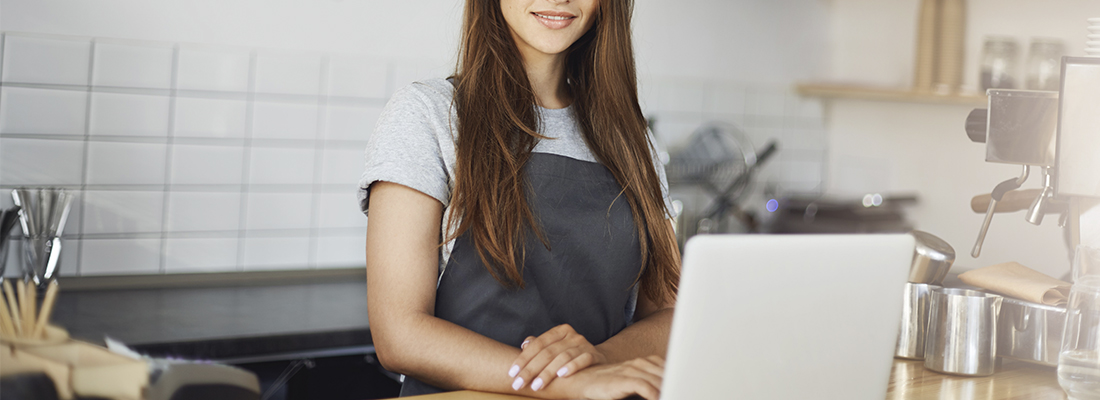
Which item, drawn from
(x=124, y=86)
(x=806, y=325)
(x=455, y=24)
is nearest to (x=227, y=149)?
(x=124, y=86)

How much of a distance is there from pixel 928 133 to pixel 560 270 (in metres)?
2.00

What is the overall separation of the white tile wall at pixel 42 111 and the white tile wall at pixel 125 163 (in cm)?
6

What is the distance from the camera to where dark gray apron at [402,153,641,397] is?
102cm

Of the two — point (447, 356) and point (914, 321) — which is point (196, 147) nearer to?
point (447, 356)

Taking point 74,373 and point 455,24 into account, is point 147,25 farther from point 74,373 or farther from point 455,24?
point 74,373

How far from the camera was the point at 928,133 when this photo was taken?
266 centimetres

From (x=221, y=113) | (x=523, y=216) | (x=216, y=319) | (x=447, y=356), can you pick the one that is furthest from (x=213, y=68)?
(x=447, y=356)

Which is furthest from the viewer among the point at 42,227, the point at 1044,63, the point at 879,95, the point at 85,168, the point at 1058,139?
the point at 879,95

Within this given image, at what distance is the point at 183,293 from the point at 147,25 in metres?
0.54

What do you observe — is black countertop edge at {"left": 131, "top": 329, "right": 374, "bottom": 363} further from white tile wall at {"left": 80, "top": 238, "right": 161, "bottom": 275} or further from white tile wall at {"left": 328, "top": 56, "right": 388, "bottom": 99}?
white tile wall at {"left": 328, "top": 56, "right": 388, "bottom": 99}

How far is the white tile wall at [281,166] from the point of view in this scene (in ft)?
6.08

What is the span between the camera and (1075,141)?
963 mm

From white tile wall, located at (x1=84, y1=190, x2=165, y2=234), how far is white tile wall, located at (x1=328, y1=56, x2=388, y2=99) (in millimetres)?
444

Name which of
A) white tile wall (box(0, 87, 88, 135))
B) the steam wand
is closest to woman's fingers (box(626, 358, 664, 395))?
the steam wand
